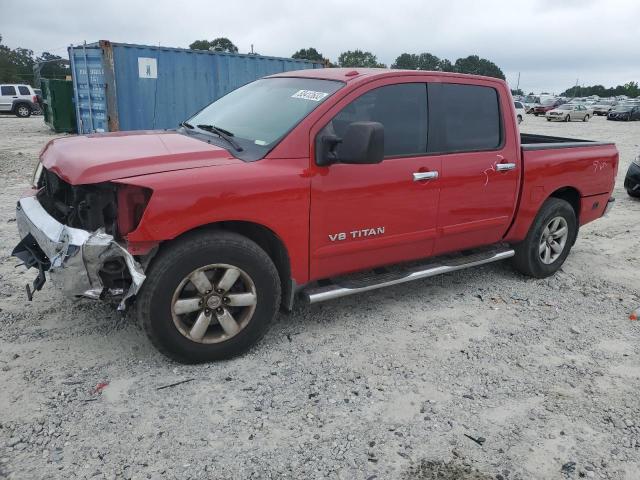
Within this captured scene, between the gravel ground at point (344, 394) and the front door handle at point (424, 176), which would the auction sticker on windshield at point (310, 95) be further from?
the gravel ground at point (344, 394)

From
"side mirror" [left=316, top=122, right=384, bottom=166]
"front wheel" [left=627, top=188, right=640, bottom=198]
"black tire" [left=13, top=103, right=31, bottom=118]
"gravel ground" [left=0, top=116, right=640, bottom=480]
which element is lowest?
"gravel ground" [left=0, top=116, right=640, bottom=480]

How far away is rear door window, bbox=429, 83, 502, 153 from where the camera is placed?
13.2ft

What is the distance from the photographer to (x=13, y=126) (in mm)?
21031

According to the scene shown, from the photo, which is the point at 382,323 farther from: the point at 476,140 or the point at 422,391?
the point at 476,140

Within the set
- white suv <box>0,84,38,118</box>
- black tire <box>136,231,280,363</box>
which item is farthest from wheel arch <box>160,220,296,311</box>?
white suv <box>0,84,38,118</box>

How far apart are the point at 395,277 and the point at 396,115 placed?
118 cm

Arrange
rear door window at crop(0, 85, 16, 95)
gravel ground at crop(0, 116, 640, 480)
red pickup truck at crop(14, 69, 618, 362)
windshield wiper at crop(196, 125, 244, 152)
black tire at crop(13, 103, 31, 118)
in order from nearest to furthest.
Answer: gravel ground at crop(0, 116, 640, 480), red pickup truck at crop(14, 69, 618, 362), windshield wiper at crop(196, 125, 244, 152), rear door window at crop(0, 85, 16, 95), black tire at crop(13, 103, 31, 118)

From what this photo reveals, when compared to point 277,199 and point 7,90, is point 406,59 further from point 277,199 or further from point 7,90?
point 277,199

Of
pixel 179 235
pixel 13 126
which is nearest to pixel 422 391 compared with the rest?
pixel 179 235

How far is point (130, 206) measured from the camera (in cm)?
297

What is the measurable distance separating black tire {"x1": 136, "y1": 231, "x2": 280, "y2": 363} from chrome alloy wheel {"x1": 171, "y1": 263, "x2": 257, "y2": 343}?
3cm

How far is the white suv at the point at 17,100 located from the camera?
25739 millimetres

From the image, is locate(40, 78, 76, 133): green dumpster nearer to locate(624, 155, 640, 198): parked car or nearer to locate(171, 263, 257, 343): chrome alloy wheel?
locate(624, 155, 640, 198): parked car

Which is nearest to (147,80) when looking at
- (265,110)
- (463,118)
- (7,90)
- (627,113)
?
(265,110)
